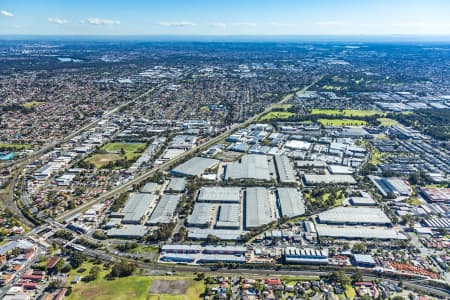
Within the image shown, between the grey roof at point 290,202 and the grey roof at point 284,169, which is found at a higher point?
the grey roof at point 284,169

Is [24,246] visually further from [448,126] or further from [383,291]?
[448,126]

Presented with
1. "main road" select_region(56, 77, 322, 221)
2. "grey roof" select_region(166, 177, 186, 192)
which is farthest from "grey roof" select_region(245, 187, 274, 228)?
"main road" select_region(56, 77, 322, 221)

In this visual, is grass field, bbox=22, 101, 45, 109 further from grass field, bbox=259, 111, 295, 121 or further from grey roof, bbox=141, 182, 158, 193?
grey roof, bbox=141, 182, 158, 193

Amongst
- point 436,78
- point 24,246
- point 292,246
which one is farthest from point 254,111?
point 436,78

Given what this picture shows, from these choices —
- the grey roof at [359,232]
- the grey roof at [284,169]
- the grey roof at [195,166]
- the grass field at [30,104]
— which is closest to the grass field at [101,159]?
the grey roof at [195,166]

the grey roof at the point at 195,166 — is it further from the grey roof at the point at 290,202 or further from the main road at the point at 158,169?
the grey roof at the point at 290,202

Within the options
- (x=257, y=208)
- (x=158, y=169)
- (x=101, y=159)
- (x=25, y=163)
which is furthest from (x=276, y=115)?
(x=25, y=163)
